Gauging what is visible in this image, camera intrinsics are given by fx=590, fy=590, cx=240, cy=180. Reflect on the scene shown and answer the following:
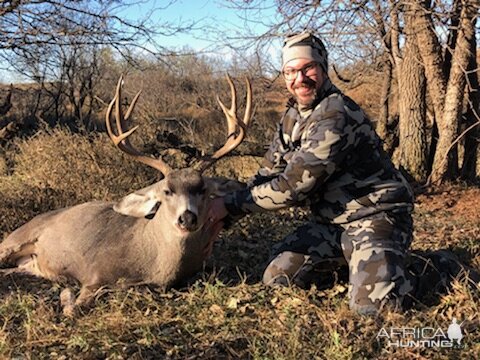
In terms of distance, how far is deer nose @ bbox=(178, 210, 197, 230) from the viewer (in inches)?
162

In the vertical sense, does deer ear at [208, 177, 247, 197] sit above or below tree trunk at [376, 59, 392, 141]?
below

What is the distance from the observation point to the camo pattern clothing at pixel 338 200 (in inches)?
157

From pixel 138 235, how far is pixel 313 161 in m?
1.58

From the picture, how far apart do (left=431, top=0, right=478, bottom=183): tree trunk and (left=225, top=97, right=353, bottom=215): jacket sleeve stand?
399 centimetres

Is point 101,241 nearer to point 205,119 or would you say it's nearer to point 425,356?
point 425,356

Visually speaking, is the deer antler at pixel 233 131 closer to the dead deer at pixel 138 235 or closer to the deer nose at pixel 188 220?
the dead deer at pixel 138 235

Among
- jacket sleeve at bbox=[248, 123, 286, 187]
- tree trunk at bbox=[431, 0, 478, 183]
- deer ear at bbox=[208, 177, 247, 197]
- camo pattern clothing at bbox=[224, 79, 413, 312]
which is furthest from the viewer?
tree trunk at bbox=[431, 0, 478, 183]

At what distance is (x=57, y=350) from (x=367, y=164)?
2.41 m

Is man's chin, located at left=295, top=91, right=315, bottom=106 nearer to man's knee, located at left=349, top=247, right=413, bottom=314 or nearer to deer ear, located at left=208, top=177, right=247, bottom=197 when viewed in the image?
deer ear, located at left=208, top=177, right=247, bottom=197

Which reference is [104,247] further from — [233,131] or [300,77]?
[300,77]

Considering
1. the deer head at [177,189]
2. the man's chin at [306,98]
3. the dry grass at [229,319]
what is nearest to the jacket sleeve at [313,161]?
the man's chin at [306,98]

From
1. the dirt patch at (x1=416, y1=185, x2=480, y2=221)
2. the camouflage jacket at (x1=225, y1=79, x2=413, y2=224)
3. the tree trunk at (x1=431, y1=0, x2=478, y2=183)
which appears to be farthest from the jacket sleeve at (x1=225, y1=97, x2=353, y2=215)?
the tree trunk at (x1=431, y1=0, x2=478, y2=183)

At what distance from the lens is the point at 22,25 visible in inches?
357

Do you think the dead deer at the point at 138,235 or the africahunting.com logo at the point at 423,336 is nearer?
the africahunting.com logo at the point at 423,336
